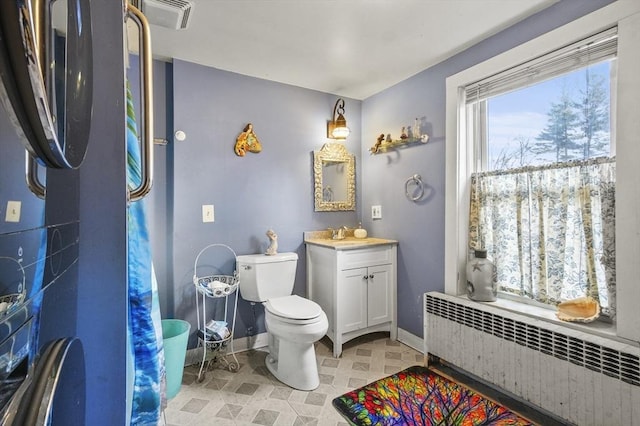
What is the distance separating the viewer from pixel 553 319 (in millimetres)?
1648

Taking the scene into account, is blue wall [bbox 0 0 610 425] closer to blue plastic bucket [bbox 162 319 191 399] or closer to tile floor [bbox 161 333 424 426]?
tile floor [bbox 161 333 424 426]

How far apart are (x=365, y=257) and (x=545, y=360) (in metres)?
1.30

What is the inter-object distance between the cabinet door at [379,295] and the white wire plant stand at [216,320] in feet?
3.57

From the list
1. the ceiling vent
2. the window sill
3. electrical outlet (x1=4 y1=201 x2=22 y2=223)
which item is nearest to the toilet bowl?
the window sill

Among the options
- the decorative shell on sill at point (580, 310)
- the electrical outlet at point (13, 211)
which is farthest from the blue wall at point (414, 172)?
the electrical outlet at point (13, 211)

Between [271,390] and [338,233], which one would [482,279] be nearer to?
[338,233]

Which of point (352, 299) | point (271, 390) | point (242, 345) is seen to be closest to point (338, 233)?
point (352, 299)

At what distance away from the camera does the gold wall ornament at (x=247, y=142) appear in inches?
97.5

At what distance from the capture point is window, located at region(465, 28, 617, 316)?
1.58 metres

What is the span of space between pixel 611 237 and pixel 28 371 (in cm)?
213

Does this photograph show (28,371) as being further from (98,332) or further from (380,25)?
(380,25)

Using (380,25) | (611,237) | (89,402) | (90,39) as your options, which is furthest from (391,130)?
(89,402)

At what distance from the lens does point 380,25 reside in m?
1.88

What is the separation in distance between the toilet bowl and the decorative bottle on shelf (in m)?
1.01
